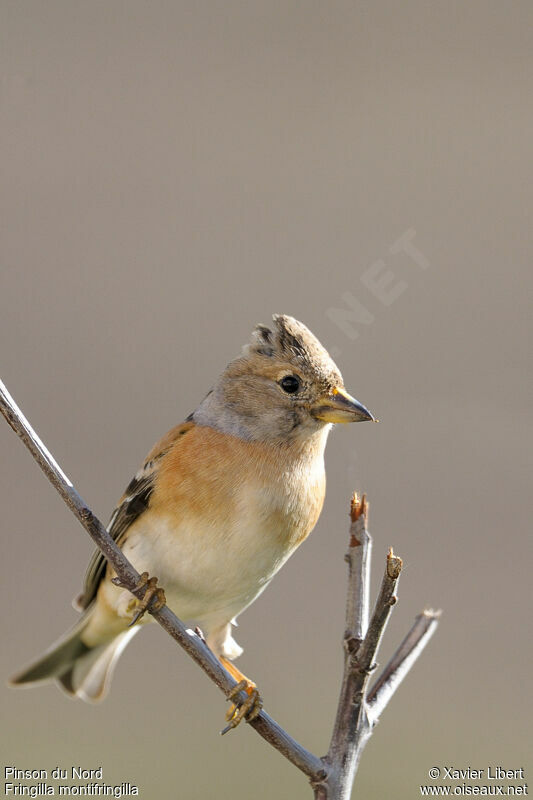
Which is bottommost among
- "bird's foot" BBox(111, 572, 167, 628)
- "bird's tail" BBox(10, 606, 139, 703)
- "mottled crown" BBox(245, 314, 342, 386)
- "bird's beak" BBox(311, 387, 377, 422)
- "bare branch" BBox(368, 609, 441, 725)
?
"bird's tail" BBox(10, 606, 139, 703)

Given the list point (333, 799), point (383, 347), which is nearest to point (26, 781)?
→ point (333, 799)

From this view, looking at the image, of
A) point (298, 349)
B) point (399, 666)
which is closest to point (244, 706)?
point (399, 666)

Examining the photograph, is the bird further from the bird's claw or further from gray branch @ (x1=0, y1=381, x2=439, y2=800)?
gray branch @ (x1=0, y1=381, x2=439, y2=800)

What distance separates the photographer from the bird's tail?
2.96m

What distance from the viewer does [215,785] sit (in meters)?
4.53

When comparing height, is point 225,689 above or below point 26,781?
above

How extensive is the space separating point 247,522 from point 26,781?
1497mm

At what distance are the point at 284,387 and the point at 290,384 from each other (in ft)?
0.07

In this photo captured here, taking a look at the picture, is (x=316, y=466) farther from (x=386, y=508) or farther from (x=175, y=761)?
(x=175, y=761)

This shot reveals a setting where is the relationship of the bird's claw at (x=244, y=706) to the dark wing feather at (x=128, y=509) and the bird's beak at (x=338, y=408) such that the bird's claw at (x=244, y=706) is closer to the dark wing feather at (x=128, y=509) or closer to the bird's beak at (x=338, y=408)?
the dark wing feather at (x=128, y=509)

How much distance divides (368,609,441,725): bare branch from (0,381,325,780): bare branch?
0.18 metres

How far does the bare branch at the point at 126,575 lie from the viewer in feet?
5.88

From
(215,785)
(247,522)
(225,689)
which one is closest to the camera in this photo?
(225,689)

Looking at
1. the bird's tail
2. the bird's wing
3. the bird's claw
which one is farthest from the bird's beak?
the bird's tail
